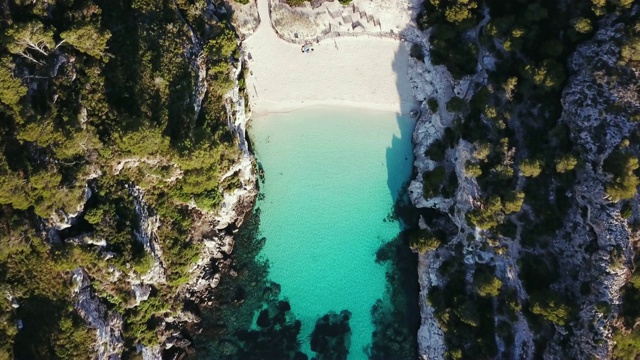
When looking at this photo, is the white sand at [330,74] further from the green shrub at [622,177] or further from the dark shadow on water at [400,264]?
the green shrub at [622,177]

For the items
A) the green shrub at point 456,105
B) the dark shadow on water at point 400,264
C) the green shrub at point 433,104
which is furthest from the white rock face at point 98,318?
the green shrub at point 456,105

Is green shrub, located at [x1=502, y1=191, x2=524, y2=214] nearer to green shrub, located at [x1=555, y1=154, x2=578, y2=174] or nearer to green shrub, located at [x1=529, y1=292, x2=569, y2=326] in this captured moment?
green shrub, located at [x1=555, y1=154, x2=578, y2=174]

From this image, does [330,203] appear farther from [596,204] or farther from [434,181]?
[596,204]

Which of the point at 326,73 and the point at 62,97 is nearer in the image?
the point at 62,97

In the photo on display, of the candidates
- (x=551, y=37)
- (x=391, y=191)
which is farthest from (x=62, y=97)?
(x=551, y=37)

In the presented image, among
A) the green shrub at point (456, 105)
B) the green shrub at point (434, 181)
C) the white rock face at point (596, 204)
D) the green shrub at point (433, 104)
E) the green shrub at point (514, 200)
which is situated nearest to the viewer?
the white rock face at point (596, 204)

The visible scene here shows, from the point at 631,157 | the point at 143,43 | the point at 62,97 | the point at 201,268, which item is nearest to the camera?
the point at 631,157

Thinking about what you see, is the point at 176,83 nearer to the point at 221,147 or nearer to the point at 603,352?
the point at 221,147
